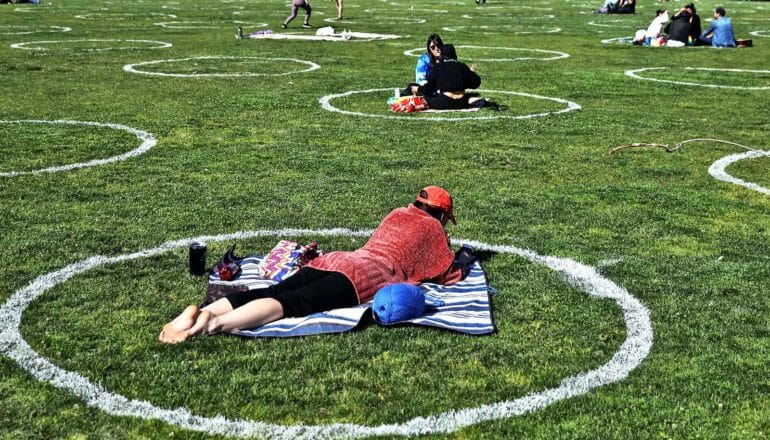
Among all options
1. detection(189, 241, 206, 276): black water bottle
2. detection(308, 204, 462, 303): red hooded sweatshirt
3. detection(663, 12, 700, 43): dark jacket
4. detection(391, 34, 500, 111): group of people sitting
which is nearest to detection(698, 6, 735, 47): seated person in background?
detection(663, 12, 700, 43): dark jacket

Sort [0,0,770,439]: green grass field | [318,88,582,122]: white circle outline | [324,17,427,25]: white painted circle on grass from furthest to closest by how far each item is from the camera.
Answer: [324,17,427,25]: white painted circle on grass → [318,88,582,122]: white circle outline → [0,0,770,439]: green grass field

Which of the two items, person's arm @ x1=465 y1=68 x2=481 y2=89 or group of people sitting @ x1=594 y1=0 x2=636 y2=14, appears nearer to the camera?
person's arm @ x1=465 y1=68 x2=481 y2=89

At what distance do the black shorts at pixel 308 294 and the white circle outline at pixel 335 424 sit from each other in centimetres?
133

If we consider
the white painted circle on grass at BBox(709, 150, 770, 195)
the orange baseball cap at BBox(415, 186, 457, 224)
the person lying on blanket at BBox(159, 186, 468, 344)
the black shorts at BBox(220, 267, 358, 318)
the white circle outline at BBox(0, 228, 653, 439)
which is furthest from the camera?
the white painted circle on grass at BBox(709, 150, 770, 195)

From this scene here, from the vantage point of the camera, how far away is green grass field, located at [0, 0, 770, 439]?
18.2ft

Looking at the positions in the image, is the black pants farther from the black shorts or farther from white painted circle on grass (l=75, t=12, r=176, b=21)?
white painted circle on grass (l=75, t=12, r=176, b=21)

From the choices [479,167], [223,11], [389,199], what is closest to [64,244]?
[389,199]

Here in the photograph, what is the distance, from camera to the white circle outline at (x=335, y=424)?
518 centimetres

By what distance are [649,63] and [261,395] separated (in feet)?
66.6

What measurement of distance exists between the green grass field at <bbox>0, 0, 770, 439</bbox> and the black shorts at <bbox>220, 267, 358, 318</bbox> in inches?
15.5

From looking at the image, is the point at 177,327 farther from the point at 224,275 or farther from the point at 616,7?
the point at 616,7

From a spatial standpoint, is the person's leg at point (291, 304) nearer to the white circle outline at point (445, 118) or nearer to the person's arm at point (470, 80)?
the white circle outline at point (445, 118)

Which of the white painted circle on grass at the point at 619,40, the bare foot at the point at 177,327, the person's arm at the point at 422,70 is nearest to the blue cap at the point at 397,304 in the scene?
the bare foot at the point at 177,327

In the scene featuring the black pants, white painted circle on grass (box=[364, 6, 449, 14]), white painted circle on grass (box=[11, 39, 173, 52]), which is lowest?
white painted circle on grass (box=[364, 6, 449, 14])
